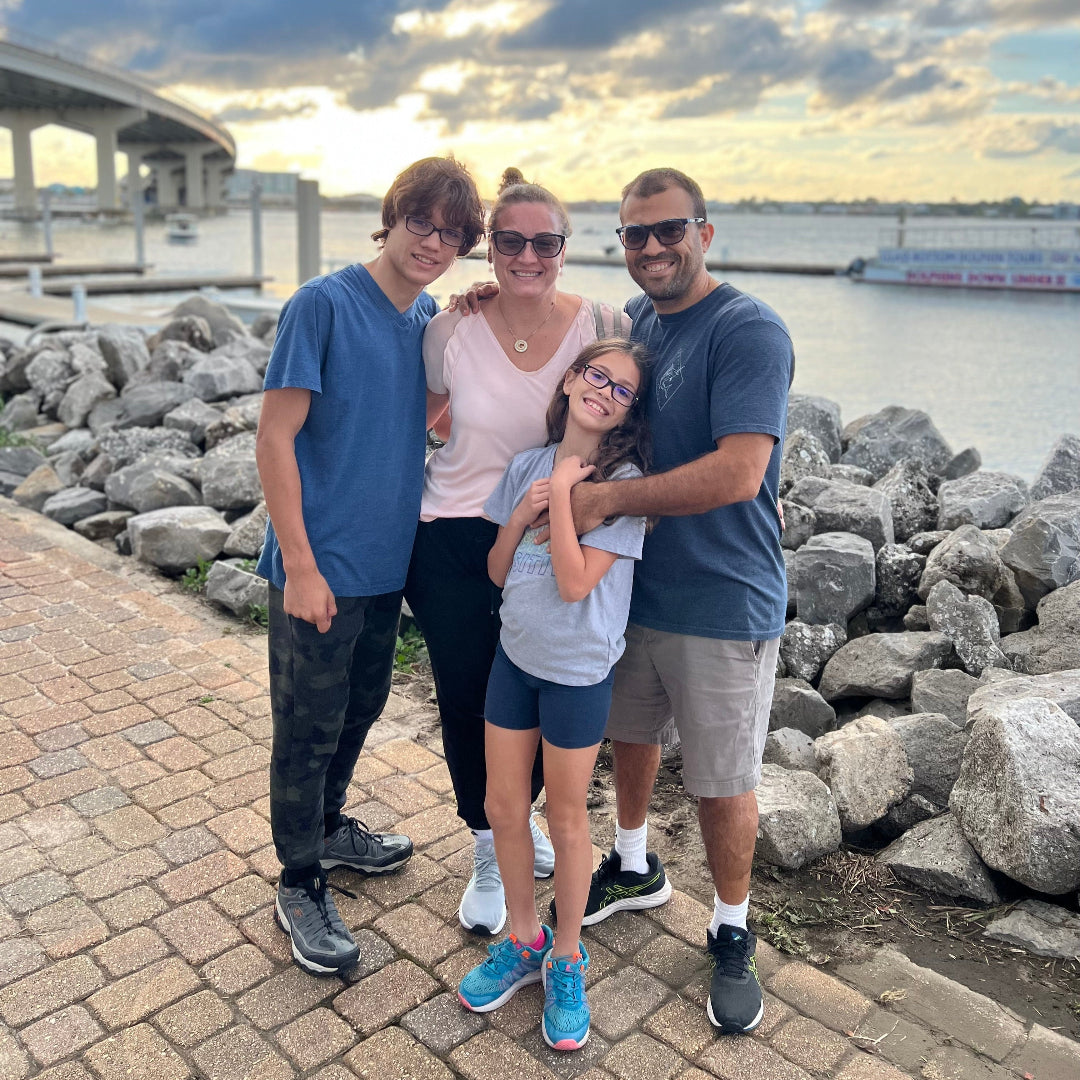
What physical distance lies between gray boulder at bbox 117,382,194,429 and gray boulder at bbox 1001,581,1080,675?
6501 mm

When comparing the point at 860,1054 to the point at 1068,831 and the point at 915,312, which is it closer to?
the point at 1068,831

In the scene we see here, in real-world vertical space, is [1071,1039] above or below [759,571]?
below

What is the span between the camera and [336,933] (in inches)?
102

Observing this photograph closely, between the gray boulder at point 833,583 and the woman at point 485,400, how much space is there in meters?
2.06

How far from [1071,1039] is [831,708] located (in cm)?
152

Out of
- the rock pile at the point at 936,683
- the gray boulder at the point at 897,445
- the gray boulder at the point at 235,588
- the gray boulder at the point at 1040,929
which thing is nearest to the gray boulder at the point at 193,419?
the gray boulder at the point at 235,588

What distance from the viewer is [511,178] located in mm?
→ 2553

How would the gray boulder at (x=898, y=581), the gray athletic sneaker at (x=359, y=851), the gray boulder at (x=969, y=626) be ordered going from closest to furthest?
the gray athletic sneaker at (x=359, y=851) → the gray boulder at (x=969, y=626) → the gray boulder at (x=898, y=581)

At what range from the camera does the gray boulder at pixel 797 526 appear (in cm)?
480

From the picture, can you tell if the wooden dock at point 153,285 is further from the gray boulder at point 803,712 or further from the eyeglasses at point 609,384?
the eyeglasses at point 609,384

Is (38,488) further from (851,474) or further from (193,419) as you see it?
(851,474)

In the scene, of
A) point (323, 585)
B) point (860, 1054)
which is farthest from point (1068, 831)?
point (323, 585)

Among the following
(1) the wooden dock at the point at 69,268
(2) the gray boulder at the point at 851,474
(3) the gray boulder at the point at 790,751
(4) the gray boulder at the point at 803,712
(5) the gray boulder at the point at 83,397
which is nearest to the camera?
(3) the gray boulder at the point at 790,751

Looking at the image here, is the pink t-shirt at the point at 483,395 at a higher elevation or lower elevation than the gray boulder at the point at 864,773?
higher
